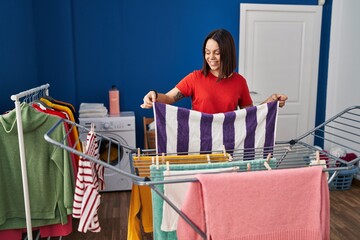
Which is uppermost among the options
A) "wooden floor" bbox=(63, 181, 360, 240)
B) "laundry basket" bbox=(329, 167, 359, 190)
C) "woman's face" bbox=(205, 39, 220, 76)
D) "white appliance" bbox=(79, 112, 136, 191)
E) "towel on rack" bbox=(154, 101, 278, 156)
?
"woman's face" bbox=(205, 39, 220, 76)

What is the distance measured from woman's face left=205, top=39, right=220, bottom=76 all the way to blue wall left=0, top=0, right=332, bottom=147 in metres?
2.10

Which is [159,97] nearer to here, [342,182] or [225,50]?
[225,50]

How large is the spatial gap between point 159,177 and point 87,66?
281 centimetres

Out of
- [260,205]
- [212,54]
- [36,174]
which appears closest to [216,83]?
[212,54]

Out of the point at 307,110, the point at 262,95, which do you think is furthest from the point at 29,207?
the point at 307,110

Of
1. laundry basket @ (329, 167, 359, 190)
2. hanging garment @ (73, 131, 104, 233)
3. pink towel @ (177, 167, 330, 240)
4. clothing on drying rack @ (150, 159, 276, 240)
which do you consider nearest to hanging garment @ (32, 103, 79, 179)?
hanging garment @ (73, 131, 104, 233)

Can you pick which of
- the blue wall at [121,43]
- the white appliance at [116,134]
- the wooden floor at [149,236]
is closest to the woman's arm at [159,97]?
the wooden floor at [149,236]

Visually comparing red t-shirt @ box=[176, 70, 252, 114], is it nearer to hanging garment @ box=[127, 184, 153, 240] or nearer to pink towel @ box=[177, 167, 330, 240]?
hanging garment @ box=[127, 184, 153, 240]

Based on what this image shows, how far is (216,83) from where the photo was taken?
6.36ft

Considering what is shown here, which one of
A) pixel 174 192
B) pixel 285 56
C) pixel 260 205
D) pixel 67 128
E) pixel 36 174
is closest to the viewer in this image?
pixel 260 205

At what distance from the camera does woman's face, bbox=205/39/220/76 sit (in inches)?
72.8

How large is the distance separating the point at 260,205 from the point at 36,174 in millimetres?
1440

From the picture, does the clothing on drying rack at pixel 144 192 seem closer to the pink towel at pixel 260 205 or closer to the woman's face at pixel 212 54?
the pink towel at pixel 260 205

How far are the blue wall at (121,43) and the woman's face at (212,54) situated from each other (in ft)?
6.90
